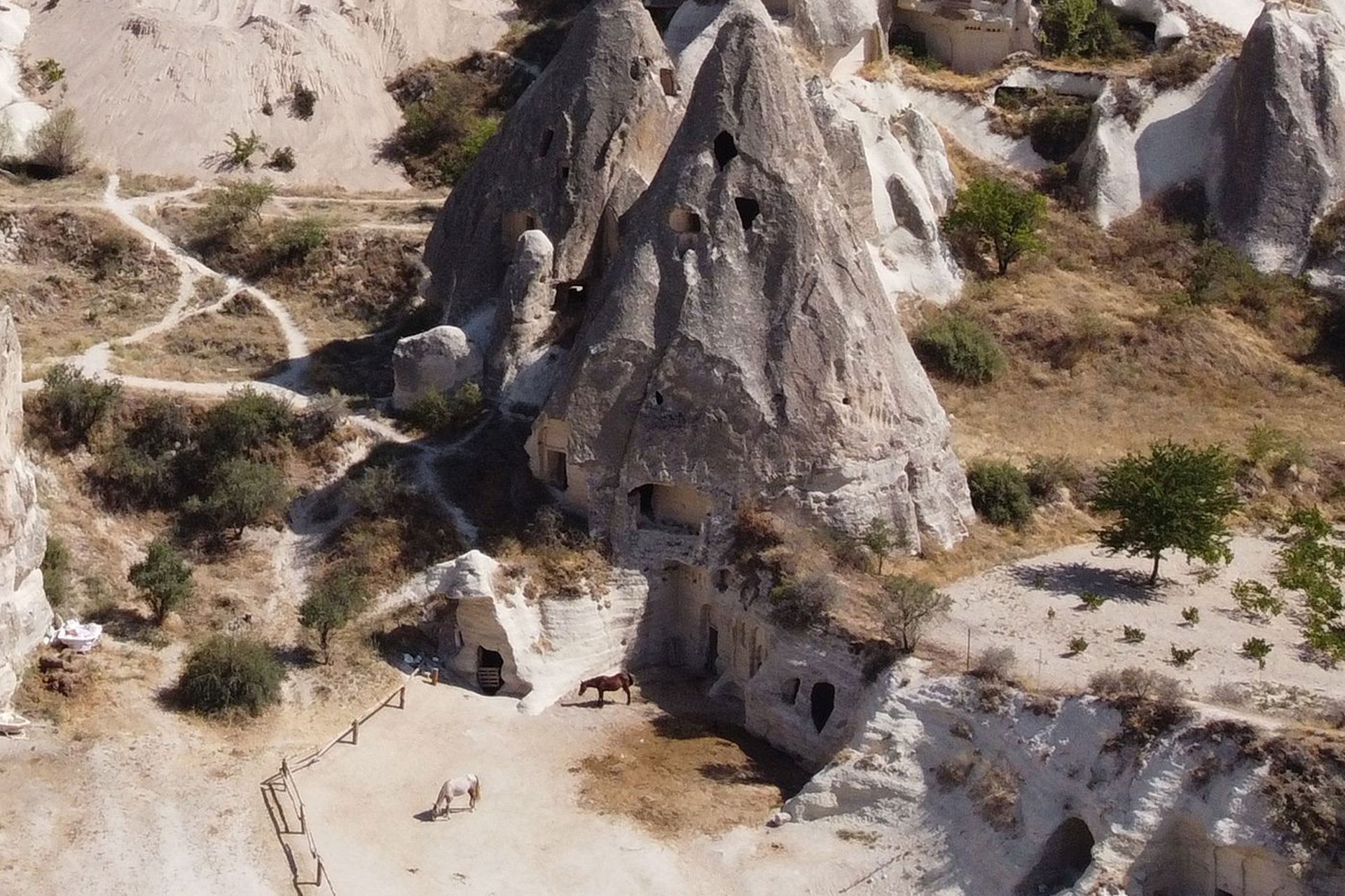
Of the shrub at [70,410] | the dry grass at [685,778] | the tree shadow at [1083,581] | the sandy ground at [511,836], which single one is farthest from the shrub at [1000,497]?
the shrub at [70,410]

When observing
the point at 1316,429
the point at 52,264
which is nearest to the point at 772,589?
the point at 1316,429

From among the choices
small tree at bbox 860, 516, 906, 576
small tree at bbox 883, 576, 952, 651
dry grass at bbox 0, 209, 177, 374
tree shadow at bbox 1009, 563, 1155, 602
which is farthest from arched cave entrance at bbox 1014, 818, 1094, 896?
dry grass at bbox 0, 209, 177, 374

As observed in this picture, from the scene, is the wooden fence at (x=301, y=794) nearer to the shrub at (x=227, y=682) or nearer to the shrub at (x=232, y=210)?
the shrub at (x=227, y=682)

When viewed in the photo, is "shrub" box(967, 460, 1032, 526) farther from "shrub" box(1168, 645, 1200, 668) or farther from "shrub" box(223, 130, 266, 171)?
"shrub" box(223, 130, 266, 171)

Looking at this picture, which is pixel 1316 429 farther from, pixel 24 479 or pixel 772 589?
pixel 24 479

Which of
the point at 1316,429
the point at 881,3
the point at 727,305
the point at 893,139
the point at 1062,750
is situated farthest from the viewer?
the point at 881,3

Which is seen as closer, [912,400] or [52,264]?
[912,400]

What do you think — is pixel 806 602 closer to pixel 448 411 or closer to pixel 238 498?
pixel 448 411
